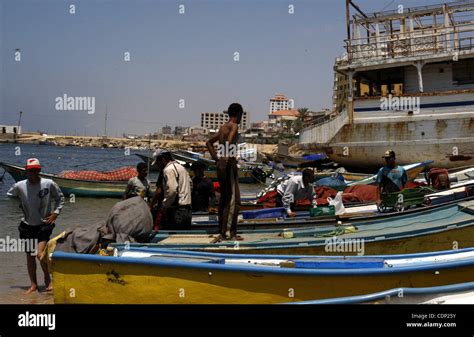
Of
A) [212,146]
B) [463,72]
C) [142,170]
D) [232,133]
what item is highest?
[463,72]

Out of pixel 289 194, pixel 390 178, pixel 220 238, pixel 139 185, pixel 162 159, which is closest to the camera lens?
pixel 220 238

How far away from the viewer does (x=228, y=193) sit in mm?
7863

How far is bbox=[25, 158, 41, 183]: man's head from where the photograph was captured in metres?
7.30

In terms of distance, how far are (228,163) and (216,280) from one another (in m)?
2.19

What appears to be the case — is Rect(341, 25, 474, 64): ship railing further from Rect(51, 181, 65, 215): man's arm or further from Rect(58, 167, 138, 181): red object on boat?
Rect(51, 181, 65, 215): man's arm

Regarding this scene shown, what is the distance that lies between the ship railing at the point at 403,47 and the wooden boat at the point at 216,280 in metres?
18.6

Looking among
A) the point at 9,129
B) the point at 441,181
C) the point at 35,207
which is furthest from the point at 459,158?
the point at 9,129

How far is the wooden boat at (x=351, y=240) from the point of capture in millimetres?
7629

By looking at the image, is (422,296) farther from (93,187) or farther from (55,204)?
(93,187)

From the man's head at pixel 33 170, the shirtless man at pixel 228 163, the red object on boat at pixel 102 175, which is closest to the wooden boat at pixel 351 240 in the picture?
the shirtless man at pixel 228 163

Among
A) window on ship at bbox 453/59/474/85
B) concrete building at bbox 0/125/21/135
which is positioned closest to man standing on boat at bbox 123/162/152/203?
window on ship at bbox 453/59/474/85

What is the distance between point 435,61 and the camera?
23609 mm
